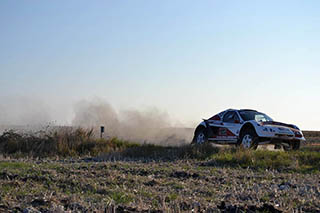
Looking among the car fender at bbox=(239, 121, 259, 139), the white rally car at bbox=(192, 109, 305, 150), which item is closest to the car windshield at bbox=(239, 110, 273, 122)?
the white rally car at bbox=(192, 109, 305, 150)

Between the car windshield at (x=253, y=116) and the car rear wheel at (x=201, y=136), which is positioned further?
the car rear wheel at (x=201, y=136)

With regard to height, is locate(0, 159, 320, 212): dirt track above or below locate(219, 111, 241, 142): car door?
below

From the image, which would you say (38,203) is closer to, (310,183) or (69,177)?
(69,177)

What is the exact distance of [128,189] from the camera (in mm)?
7398

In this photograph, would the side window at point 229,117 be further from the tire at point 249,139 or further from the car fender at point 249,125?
the tire at point 249,139

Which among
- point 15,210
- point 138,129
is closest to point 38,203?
point 15,210

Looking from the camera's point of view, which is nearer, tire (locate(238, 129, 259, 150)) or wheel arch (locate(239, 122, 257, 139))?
tire (locate(238, 129, 259, 150))

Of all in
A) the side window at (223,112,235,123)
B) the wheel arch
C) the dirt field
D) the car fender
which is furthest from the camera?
the side window at (223,112,235,123)

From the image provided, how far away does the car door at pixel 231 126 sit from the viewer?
702 inches

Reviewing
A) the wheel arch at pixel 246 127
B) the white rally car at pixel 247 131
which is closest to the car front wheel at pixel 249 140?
the white rally car at pixel 247 131

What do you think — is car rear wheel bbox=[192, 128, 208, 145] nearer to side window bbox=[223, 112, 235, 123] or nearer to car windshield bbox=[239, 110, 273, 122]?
side window bbox=[223, 112, 235, 123]

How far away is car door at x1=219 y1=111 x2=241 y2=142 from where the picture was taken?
58.5 feet

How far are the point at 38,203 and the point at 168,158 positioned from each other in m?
8.60

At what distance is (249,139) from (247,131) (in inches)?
14.6
